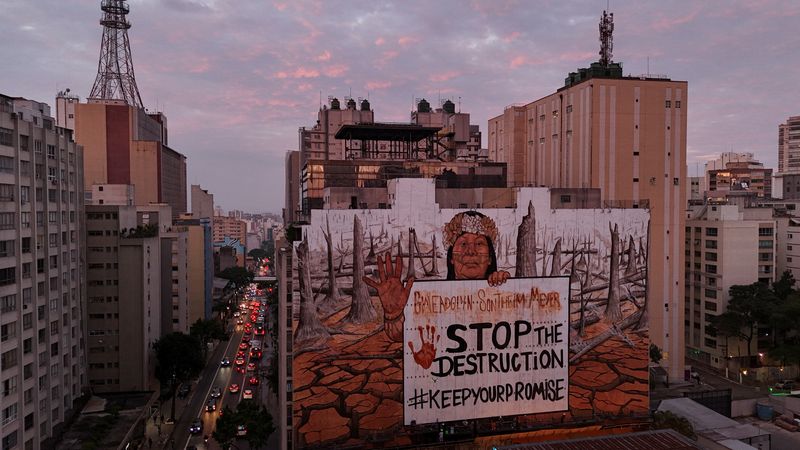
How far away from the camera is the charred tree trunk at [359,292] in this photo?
44.7 metres

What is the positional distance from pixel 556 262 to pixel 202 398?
1893 inches

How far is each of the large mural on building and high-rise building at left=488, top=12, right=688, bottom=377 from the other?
18358 millimetres

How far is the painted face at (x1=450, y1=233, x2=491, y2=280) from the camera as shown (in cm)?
4719

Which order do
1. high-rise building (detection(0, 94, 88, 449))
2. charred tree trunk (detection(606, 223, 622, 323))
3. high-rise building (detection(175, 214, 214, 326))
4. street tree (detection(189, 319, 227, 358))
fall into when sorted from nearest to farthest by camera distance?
high-rise building (detection(0, 94, 88, 449)), charred tree trunk (detection(606, 223, 622, 323)), street tree (detection(189, 319, 227, 358)), high-rise building (detection(175, 214, 214, 326))

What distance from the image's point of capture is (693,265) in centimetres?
8288

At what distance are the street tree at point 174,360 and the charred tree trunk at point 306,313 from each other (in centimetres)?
2955

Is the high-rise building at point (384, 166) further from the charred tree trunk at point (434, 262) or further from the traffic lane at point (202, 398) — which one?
the traffic lane at point (202, 398)

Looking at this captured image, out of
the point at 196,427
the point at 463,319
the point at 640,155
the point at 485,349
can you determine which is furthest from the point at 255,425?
the point at 640,155

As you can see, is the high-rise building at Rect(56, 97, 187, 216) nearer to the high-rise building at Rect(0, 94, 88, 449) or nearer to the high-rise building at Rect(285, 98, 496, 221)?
the high-rise building at Rect(0, 94, 88, 449)

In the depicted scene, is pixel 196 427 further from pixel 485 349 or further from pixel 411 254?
pixel 485 349

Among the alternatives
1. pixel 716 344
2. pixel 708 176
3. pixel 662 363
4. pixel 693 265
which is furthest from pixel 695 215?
pixel 708 176

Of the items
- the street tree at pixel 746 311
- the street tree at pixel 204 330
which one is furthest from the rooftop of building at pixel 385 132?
the street tree at pixel 746 311

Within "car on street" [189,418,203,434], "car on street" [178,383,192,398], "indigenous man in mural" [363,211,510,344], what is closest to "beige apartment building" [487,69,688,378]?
"indigenous man in mural" [363,211,510,344]

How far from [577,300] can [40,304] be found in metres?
47.3
